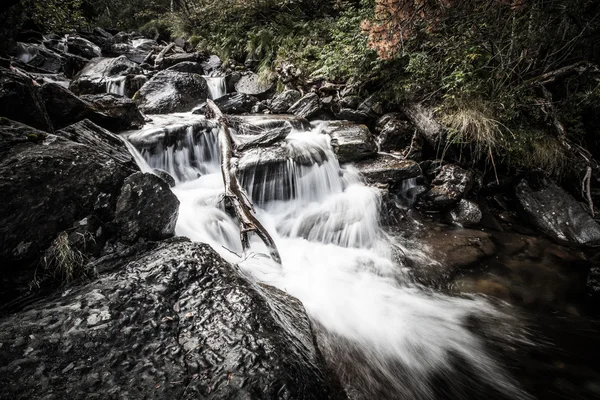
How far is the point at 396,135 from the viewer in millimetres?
6090

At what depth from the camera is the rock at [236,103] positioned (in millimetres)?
8234

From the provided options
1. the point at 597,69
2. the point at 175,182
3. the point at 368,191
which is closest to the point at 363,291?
the point at 368,191

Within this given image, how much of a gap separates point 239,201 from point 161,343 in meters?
2.17

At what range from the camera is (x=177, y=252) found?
7.80 ft

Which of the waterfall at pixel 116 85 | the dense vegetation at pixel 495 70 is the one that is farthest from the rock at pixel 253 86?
the waterfall at pixel 116 85

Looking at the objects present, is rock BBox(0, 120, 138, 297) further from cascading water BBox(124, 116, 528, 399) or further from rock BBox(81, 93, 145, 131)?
rock BBox(81, 93, 145, 131)

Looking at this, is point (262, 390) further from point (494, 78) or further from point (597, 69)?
point (597, 69)

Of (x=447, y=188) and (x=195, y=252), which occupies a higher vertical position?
(x=447, y=188)

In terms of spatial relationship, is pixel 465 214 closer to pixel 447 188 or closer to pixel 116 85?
pixel 447 188

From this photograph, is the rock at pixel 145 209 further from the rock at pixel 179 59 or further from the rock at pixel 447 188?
the rock at pixel 179 59

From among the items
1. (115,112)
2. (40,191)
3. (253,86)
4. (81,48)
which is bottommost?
(40,191)

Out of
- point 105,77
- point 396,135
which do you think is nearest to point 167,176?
point 396,135

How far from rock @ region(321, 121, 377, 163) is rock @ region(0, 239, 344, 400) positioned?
4387mm

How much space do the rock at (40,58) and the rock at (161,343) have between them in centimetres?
1242
